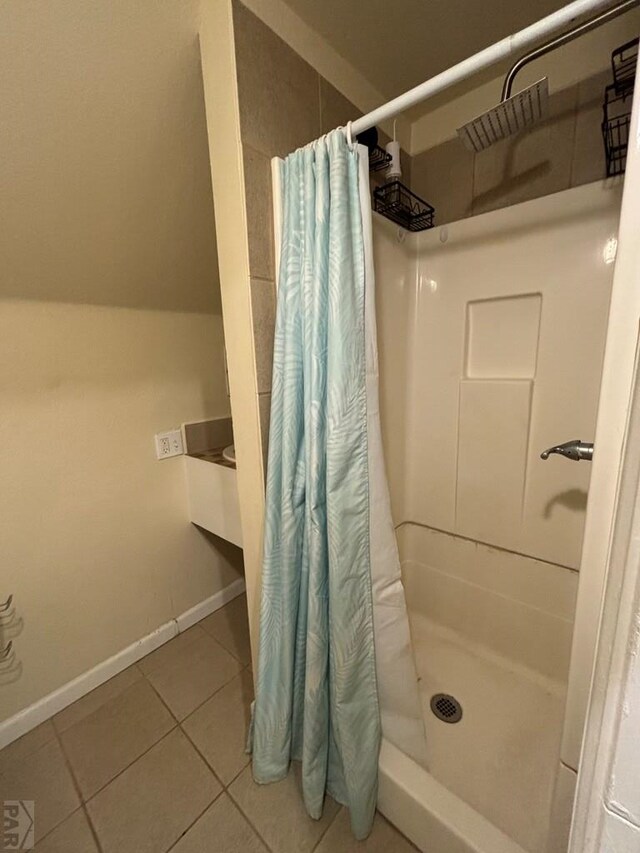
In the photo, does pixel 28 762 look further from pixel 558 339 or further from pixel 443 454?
pixel 558 339

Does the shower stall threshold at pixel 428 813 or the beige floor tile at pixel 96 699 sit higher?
the shower stall threshold at pixel 428 813

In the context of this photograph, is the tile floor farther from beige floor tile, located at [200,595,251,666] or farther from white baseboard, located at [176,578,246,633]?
white baseboard, located at [176,578,246,633]

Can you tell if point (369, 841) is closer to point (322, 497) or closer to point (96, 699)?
point (322, 497)

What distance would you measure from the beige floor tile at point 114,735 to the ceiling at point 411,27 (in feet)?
7.47

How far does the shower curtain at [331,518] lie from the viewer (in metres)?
0.79

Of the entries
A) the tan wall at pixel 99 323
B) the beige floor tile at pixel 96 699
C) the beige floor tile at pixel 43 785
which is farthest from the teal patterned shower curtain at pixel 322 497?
the beige floor tile at pixel 96 699

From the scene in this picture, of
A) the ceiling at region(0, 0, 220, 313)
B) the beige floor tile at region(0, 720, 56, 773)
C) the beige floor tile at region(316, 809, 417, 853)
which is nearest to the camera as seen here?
the ceiling at region(0, 0, 220, 313)

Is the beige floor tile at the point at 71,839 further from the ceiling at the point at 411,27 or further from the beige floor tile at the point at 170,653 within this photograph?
the ceiling at the point at 411,27

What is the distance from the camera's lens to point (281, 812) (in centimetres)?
98

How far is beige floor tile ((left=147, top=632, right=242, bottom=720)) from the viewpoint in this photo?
1.33 m

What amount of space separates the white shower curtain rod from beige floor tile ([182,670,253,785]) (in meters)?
1.82

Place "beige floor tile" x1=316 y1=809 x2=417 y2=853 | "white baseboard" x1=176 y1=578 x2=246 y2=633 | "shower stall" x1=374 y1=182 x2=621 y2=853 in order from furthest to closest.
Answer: "white baseboard" x1=176 y1=578 x2=246 y2=633, "shower stall" x1=374 y1=182 x2=621 y2=853, "beige floor tile" x1=316 y1=809 x2=417 y2=853

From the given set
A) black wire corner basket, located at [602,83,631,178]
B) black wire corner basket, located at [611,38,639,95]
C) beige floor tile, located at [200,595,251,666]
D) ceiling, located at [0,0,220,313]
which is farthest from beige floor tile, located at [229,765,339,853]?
black wire corner basket, located at [611,38,639,95]

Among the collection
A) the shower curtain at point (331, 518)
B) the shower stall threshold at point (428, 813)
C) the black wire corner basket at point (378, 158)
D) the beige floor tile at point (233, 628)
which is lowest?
the beige floor tile at point (233, 628)
